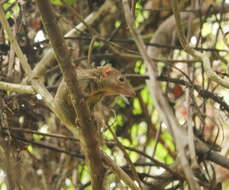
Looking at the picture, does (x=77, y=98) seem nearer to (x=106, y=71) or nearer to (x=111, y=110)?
(x=106, y=71)

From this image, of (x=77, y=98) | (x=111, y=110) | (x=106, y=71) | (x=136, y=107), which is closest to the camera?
(x=77, y=98)

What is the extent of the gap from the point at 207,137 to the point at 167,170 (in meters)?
1.73

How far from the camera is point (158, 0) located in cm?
538

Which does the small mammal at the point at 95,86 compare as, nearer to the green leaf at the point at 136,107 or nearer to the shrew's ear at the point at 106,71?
the shrew's ear at the point at 106,71

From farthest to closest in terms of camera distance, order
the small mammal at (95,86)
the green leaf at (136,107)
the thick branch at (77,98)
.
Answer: the green leaf at (136,107) → the small mammal at (95,86) → the thick branch at (77,98)

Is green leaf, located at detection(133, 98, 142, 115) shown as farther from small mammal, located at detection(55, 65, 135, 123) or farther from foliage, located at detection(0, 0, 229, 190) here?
small mammal, located at detection(55, 65, 135, 123)

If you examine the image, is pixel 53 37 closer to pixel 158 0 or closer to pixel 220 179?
pixel 220 179

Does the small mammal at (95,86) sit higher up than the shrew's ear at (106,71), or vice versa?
the shrew's ear at (106,71)

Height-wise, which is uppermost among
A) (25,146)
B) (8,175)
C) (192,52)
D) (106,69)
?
(106,69)

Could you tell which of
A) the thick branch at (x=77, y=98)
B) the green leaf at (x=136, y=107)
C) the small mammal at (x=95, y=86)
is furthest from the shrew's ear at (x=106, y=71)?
the green leaf at (x=136, y=107)

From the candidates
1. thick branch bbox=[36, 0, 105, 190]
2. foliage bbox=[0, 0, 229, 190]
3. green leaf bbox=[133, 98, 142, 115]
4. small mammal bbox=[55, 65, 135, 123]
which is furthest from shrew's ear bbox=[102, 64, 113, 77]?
green leaf bbox=[133, 98, 142, 115]

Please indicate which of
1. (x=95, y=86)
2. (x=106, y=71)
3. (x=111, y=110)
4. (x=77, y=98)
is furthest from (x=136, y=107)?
(x=77, y=98)

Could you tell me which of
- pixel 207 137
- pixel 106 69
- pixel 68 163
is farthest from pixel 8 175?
pixel 207 137

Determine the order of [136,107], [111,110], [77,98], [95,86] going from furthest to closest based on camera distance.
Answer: [136,107] < [111,110] < [95,86] < [77,98]
